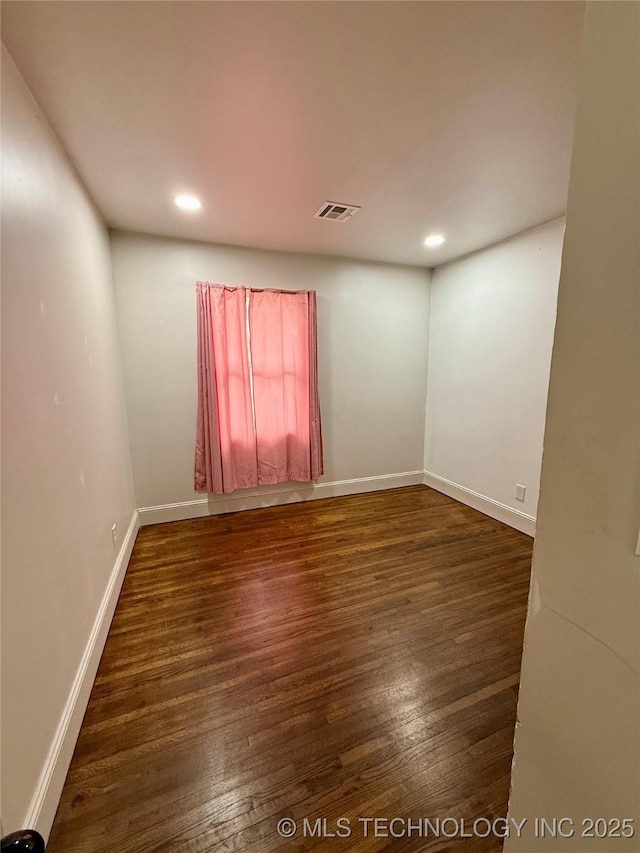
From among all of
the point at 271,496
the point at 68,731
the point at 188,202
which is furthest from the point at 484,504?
the point at 188,202

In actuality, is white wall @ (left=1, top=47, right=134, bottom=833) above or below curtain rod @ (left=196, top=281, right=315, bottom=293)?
below

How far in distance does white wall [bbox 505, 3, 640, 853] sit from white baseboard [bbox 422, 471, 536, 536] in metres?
2.14

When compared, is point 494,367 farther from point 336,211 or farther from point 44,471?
point 44,471

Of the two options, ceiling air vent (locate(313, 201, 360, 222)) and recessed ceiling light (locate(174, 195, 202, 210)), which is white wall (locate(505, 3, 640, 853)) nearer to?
ceiling air vent (locate(313, 201, 360, 222))

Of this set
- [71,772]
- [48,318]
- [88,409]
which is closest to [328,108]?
[48,318]

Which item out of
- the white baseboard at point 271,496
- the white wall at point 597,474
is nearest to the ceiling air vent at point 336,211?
the white wall at point 597,474

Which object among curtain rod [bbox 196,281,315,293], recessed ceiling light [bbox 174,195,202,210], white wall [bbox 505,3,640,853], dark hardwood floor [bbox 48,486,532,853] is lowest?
dark hardwood floor [bbox 48,486,532,853]

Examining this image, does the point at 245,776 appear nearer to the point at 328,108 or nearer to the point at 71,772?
the point at 71,772

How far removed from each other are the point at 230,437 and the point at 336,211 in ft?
6.61

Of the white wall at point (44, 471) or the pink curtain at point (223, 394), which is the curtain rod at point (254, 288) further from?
the white wall at point (44, 471)

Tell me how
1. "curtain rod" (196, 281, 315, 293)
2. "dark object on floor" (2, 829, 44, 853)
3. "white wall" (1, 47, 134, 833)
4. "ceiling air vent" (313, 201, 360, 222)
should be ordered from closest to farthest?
"dark object on floor" (2, 829, 44, 853) → "white wall" (1, 47, 134, 833) → "ceiling air vent" (313, 201, 360, 222) → "curtain rod" (196, 281, 315, 293)

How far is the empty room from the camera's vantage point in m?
0.59

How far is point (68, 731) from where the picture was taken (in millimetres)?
1209

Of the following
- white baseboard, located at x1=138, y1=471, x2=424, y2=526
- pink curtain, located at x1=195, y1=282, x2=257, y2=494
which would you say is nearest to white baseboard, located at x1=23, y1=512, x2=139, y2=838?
white baseboard, located at x1=138, y1=471, x2=424, y2=526
